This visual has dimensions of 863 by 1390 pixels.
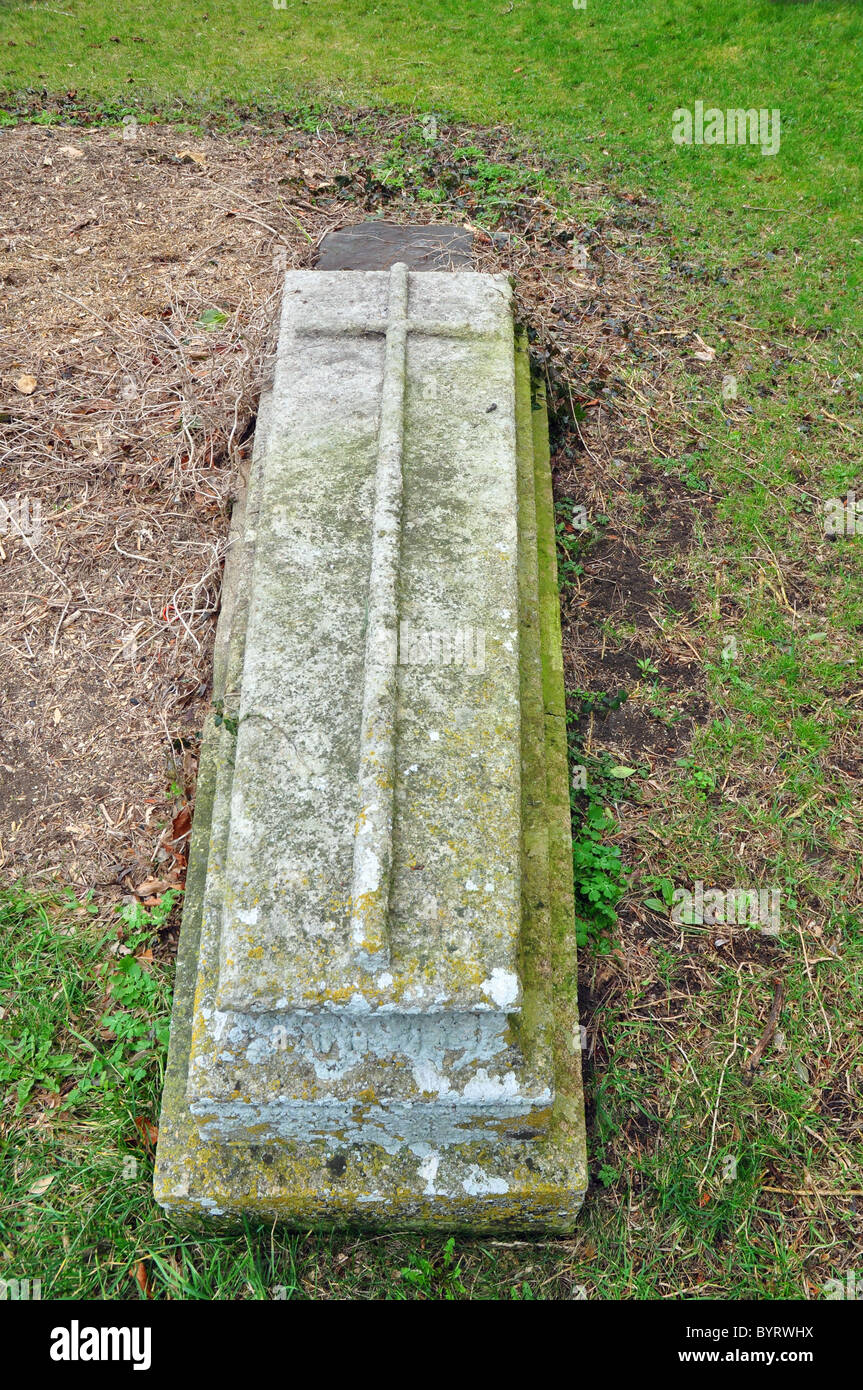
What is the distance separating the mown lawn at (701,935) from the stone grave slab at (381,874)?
0.86 ft

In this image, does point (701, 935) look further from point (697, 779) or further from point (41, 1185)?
point (41, 1185)

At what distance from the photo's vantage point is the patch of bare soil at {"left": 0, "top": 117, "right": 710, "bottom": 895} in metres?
3.62

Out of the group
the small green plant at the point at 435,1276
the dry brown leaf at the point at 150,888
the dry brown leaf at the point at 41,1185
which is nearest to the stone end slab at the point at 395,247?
the dry brown leaf at the point at 150,888

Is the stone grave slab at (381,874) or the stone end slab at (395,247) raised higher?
the stone end slab at (395,247)

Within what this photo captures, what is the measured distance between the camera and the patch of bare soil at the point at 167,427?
362 cm

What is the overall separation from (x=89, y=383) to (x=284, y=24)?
6469 mm

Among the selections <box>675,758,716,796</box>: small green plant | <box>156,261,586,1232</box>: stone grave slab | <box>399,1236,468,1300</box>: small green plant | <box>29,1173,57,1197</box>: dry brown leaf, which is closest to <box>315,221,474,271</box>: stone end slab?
<box>156,261,586,1232</box>: stone grave slab

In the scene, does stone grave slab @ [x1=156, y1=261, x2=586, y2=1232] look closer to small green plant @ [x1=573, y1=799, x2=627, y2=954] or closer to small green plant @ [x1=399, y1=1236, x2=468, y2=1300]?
small green plant @ [x1=399, y1=1236, x2=468, y2=1300]

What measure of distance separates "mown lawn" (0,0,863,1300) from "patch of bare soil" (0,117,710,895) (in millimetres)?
120

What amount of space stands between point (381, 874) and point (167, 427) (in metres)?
3.30

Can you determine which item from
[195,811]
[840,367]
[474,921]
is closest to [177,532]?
[195,811]

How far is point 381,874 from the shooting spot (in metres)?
2.23

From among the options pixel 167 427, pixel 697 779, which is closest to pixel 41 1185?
pixel 697 779

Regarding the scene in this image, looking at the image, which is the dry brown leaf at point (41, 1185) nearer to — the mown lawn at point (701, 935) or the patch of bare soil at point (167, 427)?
the mown lawn at point (701, 935)
